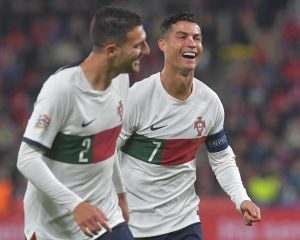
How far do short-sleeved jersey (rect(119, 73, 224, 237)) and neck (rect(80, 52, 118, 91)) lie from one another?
1249 millimetres

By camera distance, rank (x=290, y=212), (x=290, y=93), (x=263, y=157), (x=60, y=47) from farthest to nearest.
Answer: (x=60, y=47), (x=290, y=93), (x=263, y=157), (x=290, y=212)

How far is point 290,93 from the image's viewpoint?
1769 centimetres

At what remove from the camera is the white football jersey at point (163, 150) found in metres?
7.09

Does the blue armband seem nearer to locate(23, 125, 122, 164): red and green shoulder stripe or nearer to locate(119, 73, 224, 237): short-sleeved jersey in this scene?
locate(119, 73, 224, 237): short-sleeved jersey

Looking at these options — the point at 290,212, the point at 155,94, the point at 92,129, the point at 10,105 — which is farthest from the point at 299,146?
the point at 92,129

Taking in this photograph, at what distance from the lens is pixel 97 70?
582 centimetres

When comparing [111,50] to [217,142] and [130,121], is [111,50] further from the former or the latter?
[217,142]

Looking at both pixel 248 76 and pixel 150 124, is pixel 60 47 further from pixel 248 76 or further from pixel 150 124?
pixel 150 124

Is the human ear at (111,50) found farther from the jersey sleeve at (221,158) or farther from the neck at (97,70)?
the jersey sleeve at (221,158)

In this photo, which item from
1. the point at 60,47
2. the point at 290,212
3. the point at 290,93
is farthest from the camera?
the point at 60,47

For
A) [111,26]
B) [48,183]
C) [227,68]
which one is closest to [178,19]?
[111,26]

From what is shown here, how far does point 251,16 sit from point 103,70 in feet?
47.1

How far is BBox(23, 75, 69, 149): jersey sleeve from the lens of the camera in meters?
5.58

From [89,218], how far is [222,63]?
1416cm
